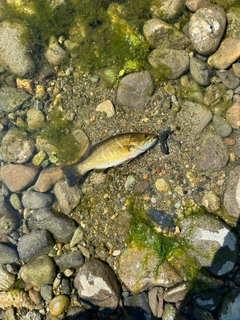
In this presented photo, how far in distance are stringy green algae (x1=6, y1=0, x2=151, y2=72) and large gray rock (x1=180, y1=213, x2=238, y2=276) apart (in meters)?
3.42

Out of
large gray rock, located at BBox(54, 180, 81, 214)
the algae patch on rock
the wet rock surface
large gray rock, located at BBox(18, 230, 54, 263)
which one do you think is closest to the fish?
the wet rock surface

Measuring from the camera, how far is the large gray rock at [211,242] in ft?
16.4

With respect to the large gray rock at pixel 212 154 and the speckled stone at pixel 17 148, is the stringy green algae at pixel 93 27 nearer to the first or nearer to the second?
the speckled stone at pixel 17 148

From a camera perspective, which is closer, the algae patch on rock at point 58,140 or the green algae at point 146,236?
the green algae at point 146,236

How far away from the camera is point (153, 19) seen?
242 inches

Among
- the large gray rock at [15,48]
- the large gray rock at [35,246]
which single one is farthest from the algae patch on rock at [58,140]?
the large gray rock at [35,246]

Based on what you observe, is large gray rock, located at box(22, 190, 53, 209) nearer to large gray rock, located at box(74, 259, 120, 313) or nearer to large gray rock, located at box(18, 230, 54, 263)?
large gray rock, located at box(18, 230, 54, 263)

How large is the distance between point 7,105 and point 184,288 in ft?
17.7

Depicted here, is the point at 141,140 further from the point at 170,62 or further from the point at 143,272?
the point at 143,272

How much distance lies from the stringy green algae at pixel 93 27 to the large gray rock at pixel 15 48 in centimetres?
17

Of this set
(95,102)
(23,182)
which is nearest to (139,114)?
(95,102)

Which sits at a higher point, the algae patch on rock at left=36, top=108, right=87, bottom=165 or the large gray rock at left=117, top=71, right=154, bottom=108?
the large gray rock at left=117, top=71, right=154, bottom=108

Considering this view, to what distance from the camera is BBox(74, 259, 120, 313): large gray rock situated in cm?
521

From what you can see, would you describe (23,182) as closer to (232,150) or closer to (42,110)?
(42,110)
